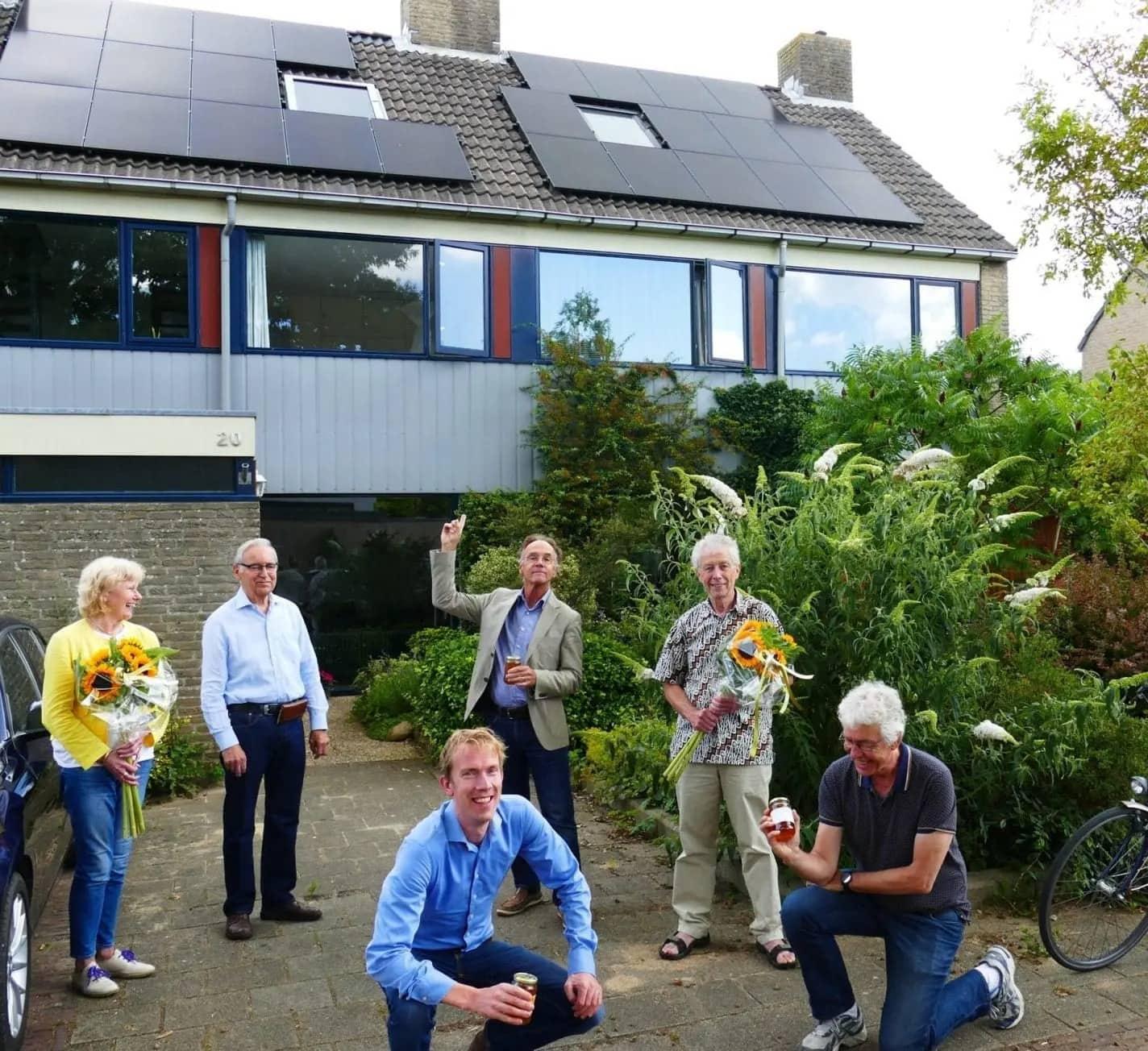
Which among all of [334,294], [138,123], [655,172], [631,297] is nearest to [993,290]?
[655,172]

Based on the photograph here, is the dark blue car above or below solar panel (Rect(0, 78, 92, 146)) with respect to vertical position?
below

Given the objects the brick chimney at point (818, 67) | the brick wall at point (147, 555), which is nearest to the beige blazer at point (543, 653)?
the brick wall at point (147, 555)

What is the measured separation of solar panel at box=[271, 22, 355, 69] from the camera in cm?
1512

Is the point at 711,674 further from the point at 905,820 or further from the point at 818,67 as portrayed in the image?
the point at 818,67

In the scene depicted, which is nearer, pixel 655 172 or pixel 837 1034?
pixel 837 1034

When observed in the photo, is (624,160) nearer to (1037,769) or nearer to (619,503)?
(619,503)

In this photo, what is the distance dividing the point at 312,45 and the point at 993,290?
10609 millimetres

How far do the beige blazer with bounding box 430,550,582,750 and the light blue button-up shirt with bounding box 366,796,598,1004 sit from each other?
6.10ft

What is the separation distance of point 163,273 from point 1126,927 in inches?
443

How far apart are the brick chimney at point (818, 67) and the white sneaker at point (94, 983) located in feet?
60.6

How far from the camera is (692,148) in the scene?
1566cm

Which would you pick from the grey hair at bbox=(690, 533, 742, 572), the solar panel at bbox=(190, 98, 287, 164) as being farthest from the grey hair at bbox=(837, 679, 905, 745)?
the solar panel at bbox=(190, 98, 287, 164)

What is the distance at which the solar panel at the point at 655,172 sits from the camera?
14211 millimetres

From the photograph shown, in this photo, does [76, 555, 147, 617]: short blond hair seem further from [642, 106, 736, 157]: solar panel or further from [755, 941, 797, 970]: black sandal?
[642, 106, 736, 157]: solar panel
